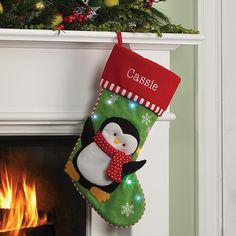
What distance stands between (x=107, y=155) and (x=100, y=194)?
0.12 metres

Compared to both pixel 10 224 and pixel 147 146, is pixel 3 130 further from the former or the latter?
pixel 147 146

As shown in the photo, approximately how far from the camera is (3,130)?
5.21ft

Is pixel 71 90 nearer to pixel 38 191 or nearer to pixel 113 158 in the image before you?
pixel 113 158

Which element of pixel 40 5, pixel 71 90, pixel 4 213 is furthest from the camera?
pixel 4 213

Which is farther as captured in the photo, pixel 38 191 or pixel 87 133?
pixel 38 191

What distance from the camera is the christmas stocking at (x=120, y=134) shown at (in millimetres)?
1481

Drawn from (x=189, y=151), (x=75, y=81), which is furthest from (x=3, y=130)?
(x=189, y=151)

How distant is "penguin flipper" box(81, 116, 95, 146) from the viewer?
4.91ft

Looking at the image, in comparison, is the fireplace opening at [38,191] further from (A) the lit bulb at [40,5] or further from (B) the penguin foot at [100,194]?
(A) the lit bulb at [40,5]

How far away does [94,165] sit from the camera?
1.49 m

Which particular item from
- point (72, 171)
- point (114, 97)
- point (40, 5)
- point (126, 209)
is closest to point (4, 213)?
point (72, 171)

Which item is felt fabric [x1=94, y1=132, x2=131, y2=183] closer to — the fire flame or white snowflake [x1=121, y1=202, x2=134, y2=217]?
white snowflake [x1=121, y1=202, x2=134, y2=217]
